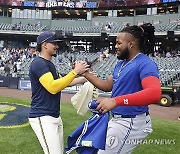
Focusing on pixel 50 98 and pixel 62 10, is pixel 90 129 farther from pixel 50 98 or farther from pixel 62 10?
pixel 62 10

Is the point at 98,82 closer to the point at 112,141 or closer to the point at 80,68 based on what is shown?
the point at 80,68

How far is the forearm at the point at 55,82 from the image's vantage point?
3.28 m

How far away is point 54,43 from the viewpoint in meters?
3.71

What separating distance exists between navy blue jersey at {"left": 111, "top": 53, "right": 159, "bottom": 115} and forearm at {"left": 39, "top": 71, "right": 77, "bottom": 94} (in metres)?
0.64

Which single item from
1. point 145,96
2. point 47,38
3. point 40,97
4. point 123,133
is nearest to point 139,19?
point 47,38

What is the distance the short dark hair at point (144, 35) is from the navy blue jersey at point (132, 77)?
5.8 inches

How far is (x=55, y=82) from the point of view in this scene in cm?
331

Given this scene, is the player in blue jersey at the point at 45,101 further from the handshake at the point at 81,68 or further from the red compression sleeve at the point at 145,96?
the red compression sleeve at the point at 145,96

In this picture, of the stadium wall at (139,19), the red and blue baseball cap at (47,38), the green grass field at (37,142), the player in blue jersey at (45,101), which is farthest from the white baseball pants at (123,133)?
the stadium wall at (139,19)

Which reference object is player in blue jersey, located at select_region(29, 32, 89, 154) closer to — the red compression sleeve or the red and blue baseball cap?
the red and blue baseball cap

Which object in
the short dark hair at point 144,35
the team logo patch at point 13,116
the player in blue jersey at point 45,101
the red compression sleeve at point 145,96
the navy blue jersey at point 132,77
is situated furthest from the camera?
the team logo patch at point 13,116

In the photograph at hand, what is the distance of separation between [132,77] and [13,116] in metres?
7.30

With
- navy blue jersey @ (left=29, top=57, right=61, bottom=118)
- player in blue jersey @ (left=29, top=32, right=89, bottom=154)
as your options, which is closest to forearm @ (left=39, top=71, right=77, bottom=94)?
player in blue jersey @ (left=29, top=32, right=89, bottom=154)

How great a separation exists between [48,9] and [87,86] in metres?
42.8
